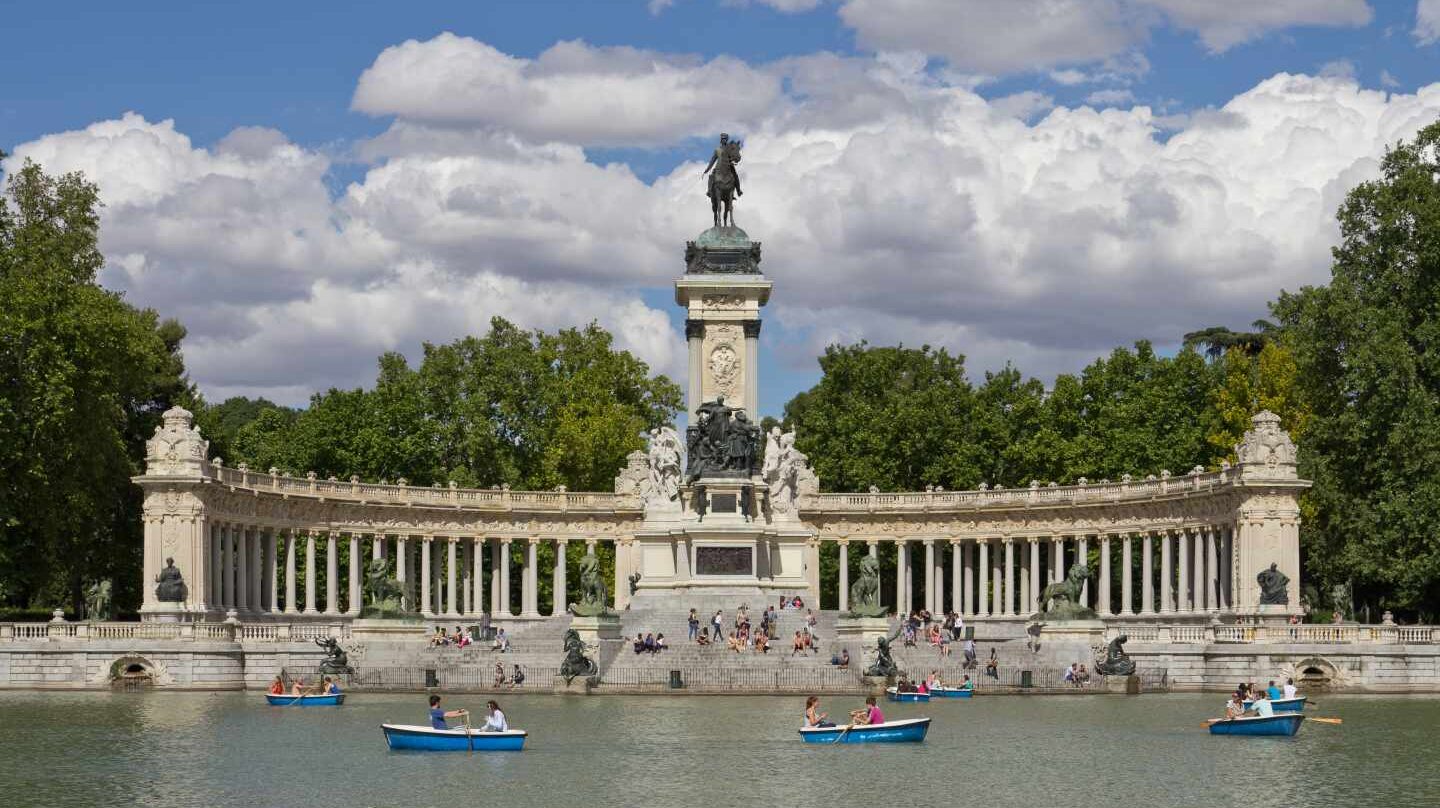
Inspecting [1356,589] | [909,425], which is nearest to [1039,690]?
[1356,589]

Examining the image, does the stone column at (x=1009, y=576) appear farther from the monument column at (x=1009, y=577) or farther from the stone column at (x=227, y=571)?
the stone column at (x=227, y=571)

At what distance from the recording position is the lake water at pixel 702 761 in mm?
37219

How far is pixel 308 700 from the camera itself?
58.9 m

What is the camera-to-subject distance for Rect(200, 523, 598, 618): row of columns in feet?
279

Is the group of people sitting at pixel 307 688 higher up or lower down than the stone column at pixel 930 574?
lower down

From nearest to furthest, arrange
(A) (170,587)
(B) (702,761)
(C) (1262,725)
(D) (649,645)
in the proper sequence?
(B) (702,761) < (C) (1262,725) < (D) (649,645) < (A) (170,587)

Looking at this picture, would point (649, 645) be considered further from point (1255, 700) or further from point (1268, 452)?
point (1268, 452)

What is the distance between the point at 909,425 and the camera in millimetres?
107000

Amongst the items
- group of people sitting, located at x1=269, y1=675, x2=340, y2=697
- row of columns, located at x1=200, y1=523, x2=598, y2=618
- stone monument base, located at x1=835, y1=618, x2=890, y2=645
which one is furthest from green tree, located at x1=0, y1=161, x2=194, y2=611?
stone monument base, located at x1=835, y1=618, x2=890, y2=645

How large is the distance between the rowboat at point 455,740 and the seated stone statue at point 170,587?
111ft

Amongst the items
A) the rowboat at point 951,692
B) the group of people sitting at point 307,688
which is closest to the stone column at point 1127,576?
the rowboat at point 951,692

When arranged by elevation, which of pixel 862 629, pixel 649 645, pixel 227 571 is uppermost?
pixel 227 571

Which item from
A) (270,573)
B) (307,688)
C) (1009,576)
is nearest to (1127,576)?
(1009,576)

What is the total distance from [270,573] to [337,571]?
4.72 m
